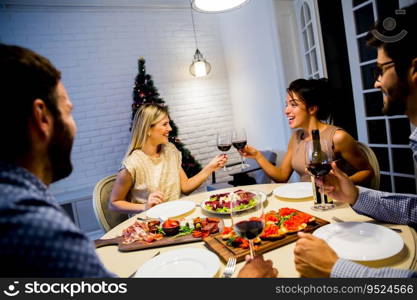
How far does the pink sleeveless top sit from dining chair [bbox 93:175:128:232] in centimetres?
130

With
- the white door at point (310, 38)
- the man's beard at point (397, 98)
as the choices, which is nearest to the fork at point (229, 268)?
the man's beard at point (397, 98)

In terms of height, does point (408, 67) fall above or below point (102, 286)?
above

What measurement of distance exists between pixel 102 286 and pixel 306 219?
0.78 m

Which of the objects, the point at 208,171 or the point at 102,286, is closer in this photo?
the point at 102,286

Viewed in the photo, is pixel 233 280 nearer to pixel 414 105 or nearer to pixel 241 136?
→ pixel 414 105

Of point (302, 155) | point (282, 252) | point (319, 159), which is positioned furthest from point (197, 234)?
point (302, 155)

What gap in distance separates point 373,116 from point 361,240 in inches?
78.2

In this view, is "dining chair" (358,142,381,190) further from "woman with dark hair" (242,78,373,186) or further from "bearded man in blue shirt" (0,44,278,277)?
"bearded man in blue shirt" (0,44,278,277)

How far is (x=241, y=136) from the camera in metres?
1.92

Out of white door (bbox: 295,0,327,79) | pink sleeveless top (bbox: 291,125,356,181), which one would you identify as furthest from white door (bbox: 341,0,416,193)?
pink sleeveless top (bbox: 291,125,356,181)

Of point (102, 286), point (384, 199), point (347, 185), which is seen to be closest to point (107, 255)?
point (102, 286)

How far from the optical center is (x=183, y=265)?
95 cm

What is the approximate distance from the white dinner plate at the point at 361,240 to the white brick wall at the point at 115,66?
387cm

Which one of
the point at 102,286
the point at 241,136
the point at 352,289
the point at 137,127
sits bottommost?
the point at 352,289
